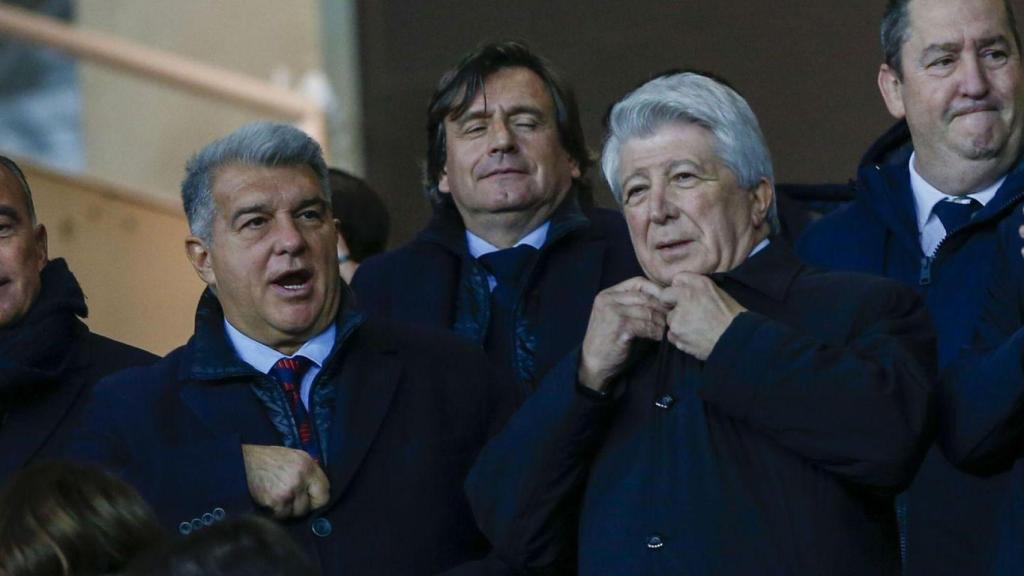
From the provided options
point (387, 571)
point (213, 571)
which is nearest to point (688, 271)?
point (387, 571)

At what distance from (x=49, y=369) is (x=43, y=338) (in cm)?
7

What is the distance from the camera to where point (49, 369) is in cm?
453

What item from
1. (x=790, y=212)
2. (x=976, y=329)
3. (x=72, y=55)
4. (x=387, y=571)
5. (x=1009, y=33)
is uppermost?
(x=72, y=55)

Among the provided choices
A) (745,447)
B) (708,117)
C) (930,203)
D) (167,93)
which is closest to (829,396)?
(745,447)

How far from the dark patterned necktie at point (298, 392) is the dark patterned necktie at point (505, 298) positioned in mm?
526

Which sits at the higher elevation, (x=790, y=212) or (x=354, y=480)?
(x=790, y=212)

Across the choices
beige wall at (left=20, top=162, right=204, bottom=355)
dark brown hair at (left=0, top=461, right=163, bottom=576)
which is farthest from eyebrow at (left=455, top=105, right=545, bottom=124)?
beige wall at (left=20, top=162, right=204, bottom=355)

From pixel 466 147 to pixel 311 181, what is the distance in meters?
0.73

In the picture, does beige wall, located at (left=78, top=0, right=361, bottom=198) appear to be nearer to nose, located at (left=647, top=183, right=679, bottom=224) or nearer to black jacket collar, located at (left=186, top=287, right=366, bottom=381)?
black jacket collar, located at (left=186, top=287, right=366, bottom=381)

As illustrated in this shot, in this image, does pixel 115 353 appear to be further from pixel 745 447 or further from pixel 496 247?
pixel 745 447

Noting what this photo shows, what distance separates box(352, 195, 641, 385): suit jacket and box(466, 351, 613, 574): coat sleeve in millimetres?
809

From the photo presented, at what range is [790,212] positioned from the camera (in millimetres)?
5070

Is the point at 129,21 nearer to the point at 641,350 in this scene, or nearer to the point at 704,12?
the point at 704,12

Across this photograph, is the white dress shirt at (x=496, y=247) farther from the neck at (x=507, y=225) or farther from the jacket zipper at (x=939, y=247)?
the jacket zipper at (x=939, y=247)
